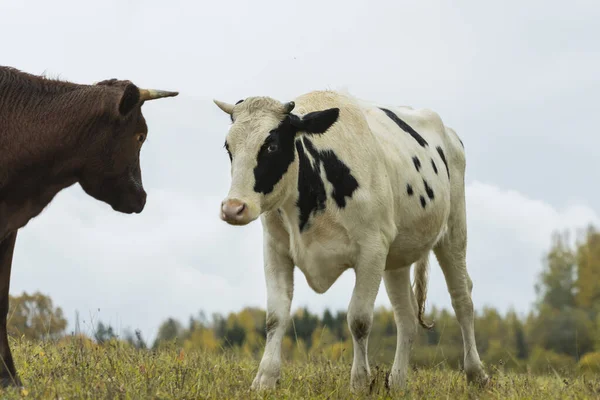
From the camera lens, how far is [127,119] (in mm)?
7938

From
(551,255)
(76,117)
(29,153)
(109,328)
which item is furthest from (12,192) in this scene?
(551,255)

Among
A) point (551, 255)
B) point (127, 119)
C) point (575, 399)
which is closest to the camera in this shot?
point (575, 399)

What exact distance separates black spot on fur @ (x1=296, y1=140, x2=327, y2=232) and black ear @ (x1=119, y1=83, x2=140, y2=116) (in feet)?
5.64

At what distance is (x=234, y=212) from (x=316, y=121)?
127cm

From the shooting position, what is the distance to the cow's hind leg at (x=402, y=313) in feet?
29.1

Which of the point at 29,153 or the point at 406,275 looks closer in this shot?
the point at 29,153

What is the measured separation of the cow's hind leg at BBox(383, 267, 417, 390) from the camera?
8.88 m

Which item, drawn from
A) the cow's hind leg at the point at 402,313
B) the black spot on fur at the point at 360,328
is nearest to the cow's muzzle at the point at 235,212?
the black spot on fur at the point at 360,328

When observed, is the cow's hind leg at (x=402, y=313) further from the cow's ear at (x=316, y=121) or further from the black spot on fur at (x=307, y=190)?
the cow's ear at (x=316, y=121)

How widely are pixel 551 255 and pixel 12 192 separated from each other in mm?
32543

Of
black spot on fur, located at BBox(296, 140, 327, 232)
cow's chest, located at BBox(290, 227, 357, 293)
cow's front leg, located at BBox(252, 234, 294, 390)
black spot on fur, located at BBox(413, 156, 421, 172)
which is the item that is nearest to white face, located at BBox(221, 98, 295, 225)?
black spot on fur, located at BBox(296, 140, 327, 232)

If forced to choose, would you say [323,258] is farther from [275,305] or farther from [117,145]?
[117,145]

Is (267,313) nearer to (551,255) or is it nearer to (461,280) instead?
(461,280)

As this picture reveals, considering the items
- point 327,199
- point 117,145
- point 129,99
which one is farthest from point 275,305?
point 129,99
